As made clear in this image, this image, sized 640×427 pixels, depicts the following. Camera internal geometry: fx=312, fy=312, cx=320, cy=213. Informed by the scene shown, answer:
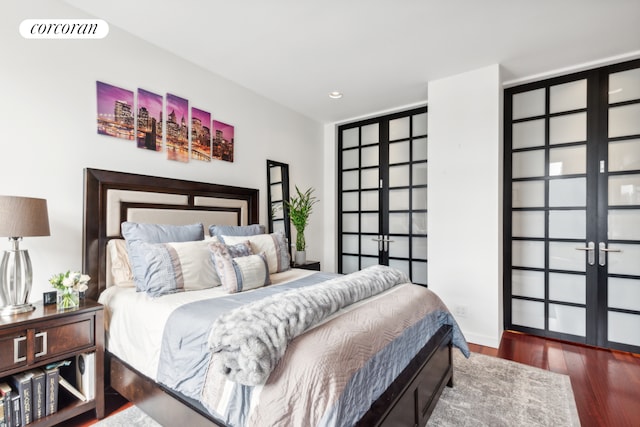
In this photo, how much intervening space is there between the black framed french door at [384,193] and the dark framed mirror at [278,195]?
1064mm

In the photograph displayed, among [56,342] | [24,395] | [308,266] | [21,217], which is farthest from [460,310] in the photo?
[21,217]

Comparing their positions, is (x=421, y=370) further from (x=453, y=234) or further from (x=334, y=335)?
(x=453, y=234)

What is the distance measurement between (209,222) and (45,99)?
4.90 ft

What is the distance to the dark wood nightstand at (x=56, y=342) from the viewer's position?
1575 mm

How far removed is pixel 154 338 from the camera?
1730 mm

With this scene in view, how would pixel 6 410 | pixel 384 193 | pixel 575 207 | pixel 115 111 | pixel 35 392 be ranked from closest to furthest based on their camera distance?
pixel 6 410 < pixel 35 392 < pixel 115 111 < pixel 575 207 < pixel 384 193

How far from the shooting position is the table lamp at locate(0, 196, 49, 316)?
65.1 inches

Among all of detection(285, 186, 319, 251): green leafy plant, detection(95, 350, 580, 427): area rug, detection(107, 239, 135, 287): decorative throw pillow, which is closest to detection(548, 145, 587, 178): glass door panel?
detection(95, 350, 580, 427): area rug

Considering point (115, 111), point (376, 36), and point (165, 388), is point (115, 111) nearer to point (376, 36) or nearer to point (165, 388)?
Result: point (165, 388)

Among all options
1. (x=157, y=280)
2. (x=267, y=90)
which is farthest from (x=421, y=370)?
(x=267, y=90)

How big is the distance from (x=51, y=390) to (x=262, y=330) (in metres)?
1.51

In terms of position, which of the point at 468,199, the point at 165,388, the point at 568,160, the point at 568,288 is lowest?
the point at 165,388

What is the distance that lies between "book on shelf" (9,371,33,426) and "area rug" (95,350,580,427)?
14.2 inches

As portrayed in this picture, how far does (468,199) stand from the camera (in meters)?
3.19
